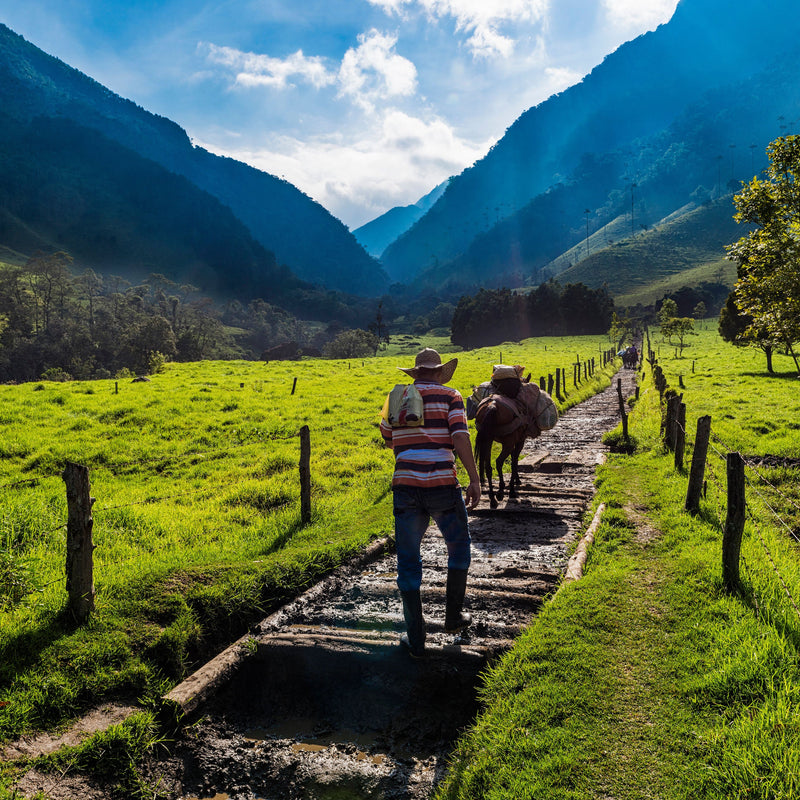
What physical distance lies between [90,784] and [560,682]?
3904 millimetres

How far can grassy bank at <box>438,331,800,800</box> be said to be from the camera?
11.1ft

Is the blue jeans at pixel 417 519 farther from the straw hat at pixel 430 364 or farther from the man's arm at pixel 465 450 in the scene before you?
the straw hat at pixel 430 364

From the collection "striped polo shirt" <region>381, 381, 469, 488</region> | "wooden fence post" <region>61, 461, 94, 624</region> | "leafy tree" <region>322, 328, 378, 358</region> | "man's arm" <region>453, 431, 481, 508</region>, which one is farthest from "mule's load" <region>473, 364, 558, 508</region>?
"leafy tree" <region>322, 328, 378, 358</region>

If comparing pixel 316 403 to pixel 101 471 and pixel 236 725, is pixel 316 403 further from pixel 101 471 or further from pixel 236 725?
pixel 236 725

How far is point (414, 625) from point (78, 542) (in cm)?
390

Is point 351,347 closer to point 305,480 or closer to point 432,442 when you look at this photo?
point 305,480

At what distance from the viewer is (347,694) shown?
4.93 metres

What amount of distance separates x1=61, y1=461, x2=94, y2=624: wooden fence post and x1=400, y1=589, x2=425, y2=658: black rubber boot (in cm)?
363

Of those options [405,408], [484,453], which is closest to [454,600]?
[405,408]

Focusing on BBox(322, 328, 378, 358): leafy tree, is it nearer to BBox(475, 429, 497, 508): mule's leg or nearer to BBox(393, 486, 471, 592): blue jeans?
BBox(475, 429, 497, 508): mule's leg

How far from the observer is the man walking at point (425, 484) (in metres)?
5.09

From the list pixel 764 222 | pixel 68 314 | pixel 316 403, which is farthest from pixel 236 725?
pixel 68 314

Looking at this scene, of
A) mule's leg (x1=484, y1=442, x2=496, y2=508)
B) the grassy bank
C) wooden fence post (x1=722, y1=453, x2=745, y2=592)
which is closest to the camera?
the grassy bank

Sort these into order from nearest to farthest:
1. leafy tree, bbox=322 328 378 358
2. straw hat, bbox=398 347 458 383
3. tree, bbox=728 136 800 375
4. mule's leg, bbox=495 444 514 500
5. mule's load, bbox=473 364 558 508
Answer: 1. straw hat, bbox=398 347 458 383
2. mule's load, bbox=473 364 558 508
3. mule's leg, bbox=495 444 514 500
4. tree, bbox=728 136 800 375
5. leafy tree, bbox=322 328 378 358
